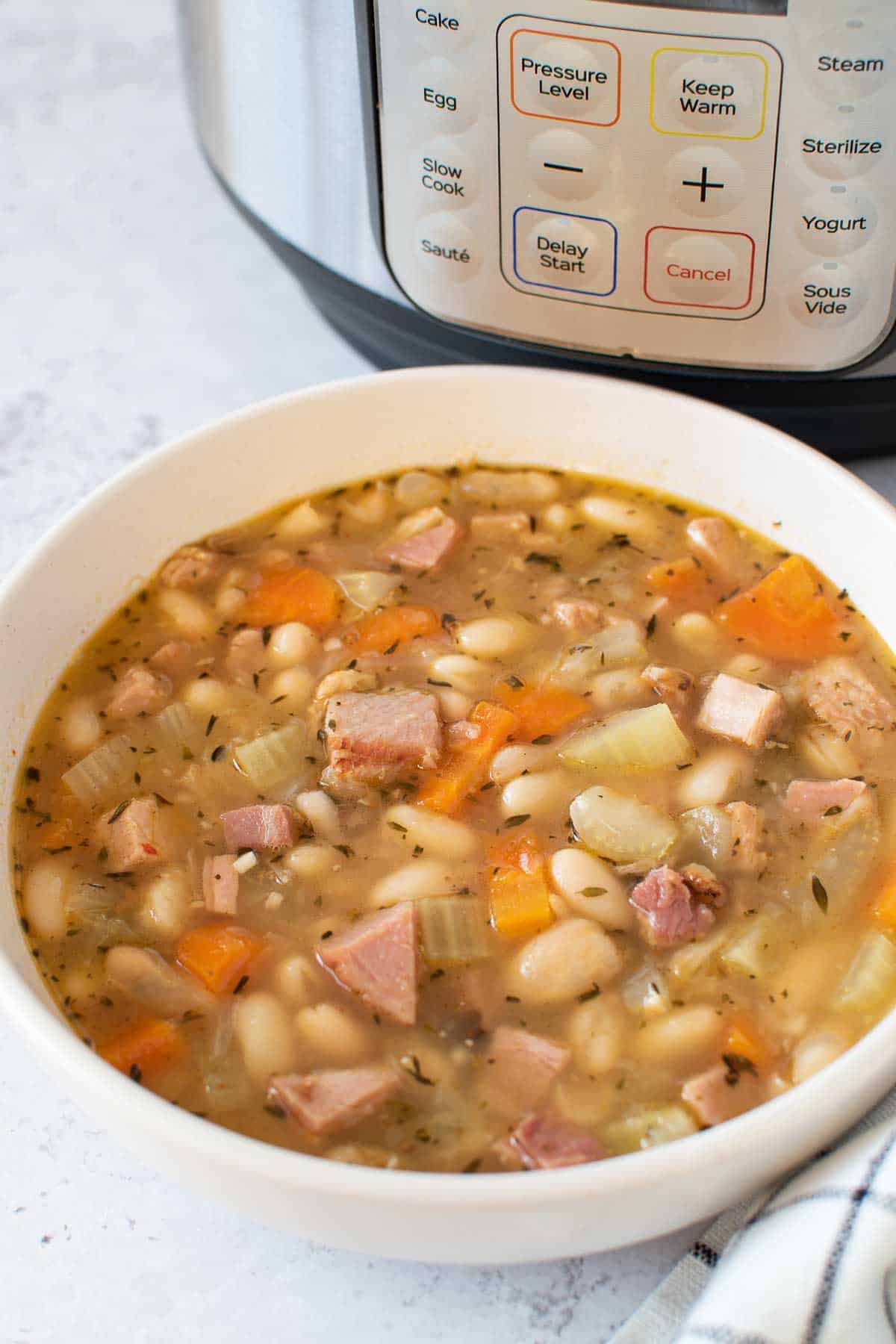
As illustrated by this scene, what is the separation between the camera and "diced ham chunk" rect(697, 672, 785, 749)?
5.16 ft

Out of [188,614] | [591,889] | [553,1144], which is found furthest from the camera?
[188,614]

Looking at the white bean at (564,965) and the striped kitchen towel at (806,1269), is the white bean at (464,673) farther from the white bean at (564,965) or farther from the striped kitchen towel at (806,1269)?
the striped kitchen towel at (806,1269)

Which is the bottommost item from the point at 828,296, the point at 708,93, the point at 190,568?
the point at 190,568

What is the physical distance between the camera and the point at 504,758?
1559 mm

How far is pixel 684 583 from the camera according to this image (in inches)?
69.5

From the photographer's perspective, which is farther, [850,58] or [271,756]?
[271,756]

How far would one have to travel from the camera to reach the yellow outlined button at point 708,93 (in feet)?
4.80

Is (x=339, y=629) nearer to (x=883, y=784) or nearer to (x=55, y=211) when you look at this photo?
(x=883, y=784)

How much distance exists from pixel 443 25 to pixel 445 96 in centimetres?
8

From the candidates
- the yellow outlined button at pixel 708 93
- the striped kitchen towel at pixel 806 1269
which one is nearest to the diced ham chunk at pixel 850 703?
the striped kitchen towel at pixel 806 1269

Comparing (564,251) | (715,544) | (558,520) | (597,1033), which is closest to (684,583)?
(715,544)

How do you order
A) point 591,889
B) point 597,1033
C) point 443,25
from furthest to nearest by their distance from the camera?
1. point 443,25
2. point 591,889
3. point 597,1033

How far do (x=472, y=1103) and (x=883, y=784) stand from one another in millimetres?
550

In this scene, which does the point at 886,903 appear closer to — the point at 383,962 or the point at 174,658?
the point at 383,962
